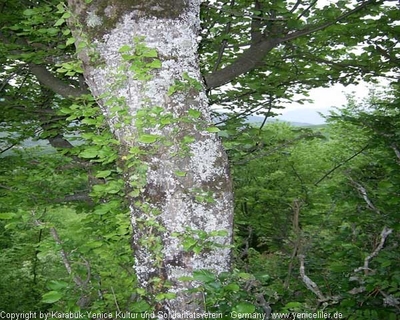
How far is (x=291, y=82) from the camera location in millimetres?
5133

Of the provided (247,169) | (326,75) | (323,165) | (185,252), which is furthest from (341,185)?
(323,165)

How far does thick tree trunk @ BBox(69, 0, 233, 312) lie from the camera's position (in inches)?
82.3

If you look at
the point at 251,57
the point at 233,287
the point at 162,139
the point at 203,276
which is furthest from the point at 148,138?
the point at 251,57

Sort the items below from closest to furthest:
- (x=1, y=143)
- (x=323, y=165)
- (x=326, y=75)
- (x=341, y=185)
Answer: (x=341, y=185)
(x=326, y=75)
(x=1, y=143)
(x=323, y=165)

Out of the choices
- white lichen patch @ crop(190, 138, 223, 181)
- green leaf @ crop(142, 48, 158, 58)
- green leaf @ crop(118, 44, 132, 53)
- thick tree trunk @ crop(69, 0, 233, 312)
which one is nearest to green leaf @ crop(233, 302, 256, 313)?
thick tree trunk @ crop(69, 0, 233, 312)

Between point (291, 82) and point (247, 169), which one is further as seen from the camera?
point (247, 169)

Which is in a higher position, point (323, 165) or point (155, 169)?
point (155, 169)

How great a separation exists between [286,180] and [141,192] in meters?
15.5

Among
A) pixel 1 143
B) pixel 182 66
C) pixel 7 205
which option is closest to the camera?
pixel 182 66

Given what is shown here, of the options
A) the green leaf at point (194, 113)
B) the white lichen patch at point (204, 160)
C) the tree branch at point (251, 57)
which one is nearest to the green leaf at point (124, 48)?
the green leaf at point (194, 113)

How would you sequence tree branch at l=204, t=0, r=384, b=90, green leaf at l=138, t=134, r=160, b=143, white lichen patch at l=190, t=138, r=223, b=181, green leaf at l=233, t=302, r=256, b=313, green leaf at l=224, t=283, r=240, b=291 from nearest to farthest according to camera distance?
1. green leaf at l=233, t=302, r=256, b=313
2. green leaf at l=224, t=283, r=240, b=291
3. green leaf at l=138, t=134, r=160, b=143
4. white lichen patch at l=190, t=138, r=223, b=181
5. tree branch at l=204, t=0, r=384, b=90

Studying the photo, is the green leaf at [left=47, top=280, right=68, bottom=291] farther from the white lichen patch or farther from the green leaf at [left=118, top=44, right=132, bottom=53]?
the green leaf at [left=118, top=44, right=132, bottom=53]

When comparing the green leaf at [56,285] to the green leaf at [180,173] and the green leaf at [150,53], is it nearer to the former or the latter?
the green leaf at [180,173]

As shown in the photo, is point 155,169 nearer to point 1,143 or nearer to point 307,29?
point 307,29
